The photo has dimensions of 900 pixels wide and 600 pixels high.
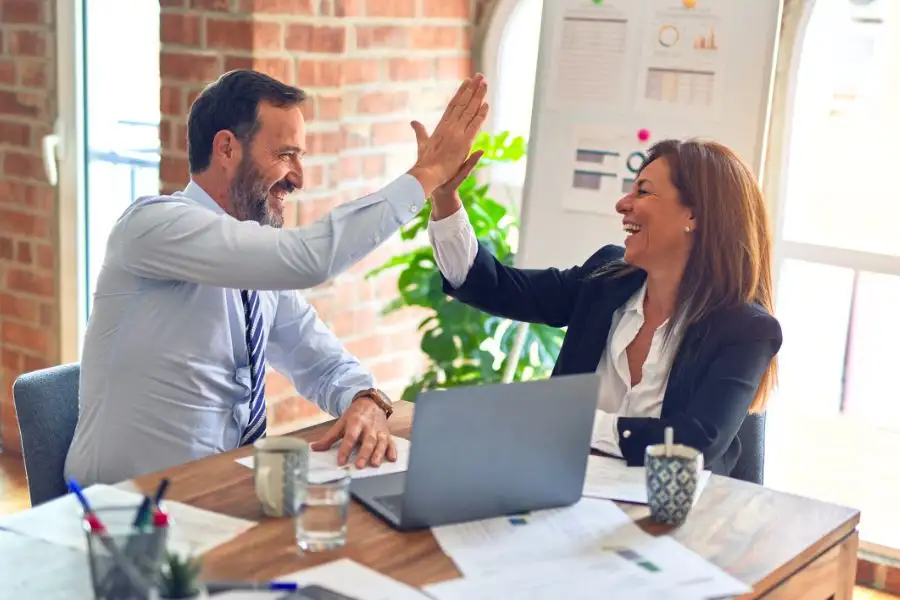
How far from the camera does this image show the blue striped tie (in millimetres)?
2195

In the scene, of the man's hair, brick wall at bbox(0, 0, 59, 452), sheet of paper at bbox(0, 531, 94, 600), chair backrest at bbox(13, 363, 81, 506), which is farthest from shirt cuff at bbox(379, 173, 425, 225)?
brick wall at bbox(0, 0, 59, 452)

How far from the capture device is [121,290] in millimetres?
2098

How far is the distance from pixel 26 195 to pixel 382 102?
4.16 ft

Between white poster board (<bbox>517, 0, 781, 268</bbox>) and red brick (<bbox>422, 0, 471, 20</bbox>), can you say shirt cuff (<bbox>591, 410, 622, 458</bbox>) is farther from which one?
red brick (<bbox>422, 0, 471, 20</bbox>)

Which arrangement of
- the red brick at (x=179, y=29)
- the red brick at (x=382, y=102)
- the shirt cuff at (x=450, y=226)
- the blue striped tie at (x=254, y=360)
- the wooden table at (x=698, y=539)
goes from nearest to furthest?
the wooden table at (x=698, y=539)
the blue striped tie at (x=254, y=360)
the shirt cuff at (x=450, y=226)
the red brick at (x=179, y=29)
the red brick at (x=382, y=102)

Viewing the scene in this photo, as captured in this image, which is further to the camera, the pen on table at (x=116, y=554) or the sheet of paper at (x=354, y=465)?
the sheet of paper at (x=354, y=465)

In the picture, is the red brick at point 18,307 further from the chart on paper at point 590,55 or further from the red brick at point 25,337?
the chart on paper at point 590,55

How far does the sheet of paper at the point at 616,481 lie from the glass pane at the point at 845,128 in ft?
4.96

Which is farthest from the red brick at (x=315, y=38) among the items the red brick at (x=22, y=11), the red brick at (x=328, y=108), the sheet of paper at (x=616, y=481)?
the sheet of paper at (x=616, y=481)

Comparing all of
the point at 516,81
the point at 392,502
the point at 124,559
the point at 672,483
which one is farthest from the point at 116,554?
the point at 516,81

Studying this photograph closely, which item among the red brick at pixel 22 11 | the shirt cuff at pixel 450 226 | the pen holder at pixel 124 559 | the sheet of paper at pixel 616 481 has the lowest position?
the sheet of paper at pixel 616 481

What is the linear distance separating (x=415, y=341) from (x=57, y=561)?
243 cm

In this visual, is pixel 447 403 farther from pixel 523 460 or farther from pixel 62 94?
pixel 62 94

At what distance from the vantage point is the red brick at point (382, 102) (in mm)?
3428
